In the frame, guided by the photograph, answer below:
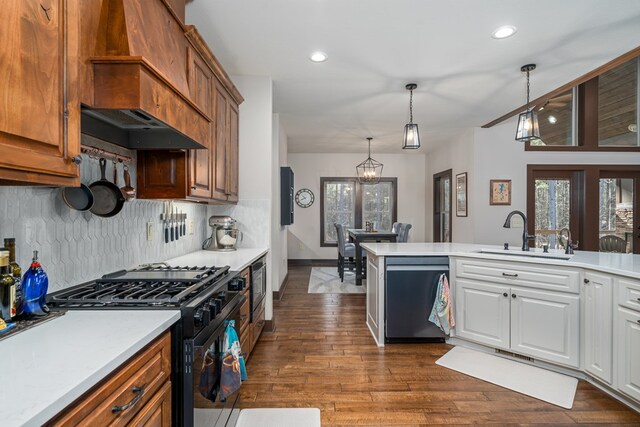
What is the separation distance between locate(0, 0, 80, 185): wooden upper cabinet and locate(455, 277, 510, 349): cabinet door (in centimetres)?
292

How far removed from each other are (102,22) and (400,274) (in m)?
2.68

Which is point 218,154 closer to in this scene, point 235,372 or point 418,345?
point 235,372

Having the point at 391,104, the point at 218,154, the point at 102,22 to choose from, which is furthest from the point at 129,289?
the point at 391,104

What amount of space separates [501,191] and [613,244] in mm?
1888

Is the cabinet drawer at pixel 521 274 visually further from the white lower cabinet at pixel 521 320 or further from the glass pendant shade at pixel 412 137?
the glass pendant shade at pixel 412 137

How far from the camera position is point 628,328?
2.04m

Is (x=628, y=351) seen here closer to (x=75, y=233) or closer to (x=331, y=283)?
(x=75, y=233)

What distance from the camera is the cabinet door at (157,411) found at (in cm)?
103

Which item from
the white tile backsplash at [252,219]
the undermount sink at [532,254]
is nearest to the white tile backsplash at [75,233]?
the white tile backsplash at [252,219]

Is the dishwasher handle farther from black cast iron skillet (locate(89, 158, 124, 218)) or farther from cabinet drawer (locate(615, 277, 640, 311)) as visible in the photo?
black cast iron skillet (locate(89, 158, 124, 218))

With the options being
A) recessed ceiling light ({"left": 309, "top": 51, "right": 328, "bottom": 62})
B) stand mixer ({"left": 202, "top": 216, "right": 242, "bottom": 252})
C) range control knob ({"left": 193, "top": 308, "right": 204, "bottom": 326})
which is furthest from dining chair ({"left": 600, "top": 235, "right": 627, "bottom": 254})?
range control knob ({"left": 193, "top": 308, "right": 204, "bottom": 326})

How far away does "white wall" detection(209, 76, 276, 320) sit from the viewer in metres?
3.41

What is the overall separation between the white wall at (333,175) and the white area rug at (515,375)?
5.16 metres

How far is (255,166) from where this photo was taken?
3430mm
